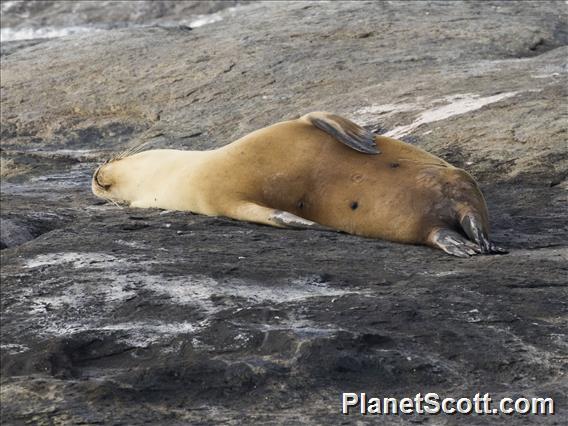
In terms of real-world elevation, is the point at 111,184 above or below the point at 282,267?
below

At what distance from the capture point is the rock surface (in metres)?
4.16

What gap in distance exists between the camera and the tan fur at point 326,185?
245 inches

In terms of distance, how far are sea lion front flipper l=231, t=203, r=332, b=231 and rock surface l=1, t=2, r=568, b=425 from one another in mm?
109

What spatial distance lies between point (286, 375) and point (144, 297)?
2.73 ft

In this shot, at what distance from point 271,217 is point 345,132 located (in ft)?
2.21

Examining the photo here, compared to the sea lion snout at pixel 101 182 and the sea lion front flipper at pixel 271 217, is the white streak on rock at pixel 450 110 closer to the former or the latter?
the sea lion snout at pixel 101 182

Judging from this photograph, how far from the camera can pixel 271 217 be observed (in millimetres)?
6340

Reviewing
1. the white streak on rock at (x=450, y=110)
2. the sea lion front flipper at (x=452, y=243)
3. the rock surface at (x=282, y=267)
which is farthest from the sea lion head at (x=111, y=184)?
the sea lion front flipper at (x=452, y=243)

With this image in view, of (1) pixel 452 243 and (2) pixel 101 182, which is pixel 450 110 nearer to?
(2) pixel 101 182

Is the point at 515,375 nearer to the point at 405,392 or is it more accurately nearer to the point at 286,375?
the point at 405,392

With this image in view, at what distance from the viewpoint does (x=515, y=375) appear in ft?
14.1

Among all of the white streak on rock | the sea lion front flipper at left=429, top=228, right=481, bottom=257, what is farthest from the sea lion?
the white streak on rock

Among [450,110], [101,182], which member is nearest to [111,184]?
[101,182]

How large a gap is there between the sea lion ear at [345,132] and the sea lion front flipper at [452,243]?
28.2 inches
